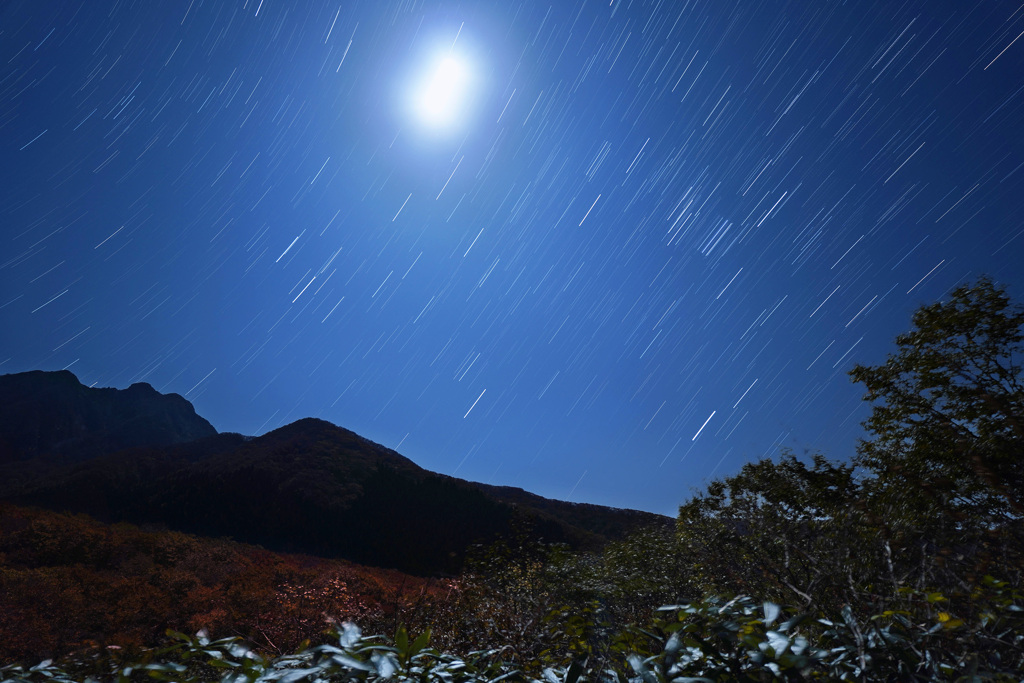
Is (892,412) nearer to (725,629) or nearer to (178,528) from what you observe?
(725,629)

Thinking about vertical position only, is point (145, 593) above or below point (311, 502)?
below

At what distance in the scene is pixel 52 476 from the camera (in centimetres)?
2338

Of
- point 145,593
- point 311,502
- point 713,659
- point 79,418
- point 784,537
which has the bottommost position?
point 145,593

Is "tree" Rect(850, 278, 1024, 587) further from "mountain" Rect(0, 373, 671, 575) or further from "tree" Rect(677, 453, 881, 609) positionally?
"mountain" Rect(0, 373, 671, 575)

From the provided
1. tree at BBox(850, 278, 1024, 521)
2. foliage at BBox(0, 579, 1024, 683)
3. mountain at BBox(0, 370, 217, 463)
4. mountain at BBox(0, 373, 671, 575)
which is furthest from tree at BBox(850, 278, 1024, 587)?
mountain at BBox(0, 370, 217, 463)

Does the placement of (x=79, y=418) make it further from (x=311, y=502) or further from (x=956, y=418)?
(x=956, y=418)

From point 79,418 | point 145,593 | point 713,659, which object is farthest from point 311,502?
point 79,418

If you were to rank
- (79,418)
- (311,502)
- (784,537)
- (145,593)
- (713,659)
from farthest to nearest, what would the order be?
1. (79,418)
2. (311,502)
3. (145,593)
4. (784,537)
5. (713,659)

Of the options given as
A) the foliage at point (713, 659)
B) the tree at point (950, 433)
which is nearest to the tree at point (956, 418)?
the tree at point (950, 433)

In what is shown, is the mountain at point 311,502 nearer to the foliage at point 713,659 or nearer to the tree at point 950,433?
the tree at point 950,433

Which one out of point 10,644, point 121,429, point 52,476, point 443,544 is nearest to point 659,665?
point 10,644

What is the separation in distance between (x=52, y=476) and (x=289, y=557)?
733 inches

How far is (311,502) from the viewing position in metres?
22.4

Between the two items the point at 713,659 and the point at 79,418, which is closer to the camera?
the point at 713,659
